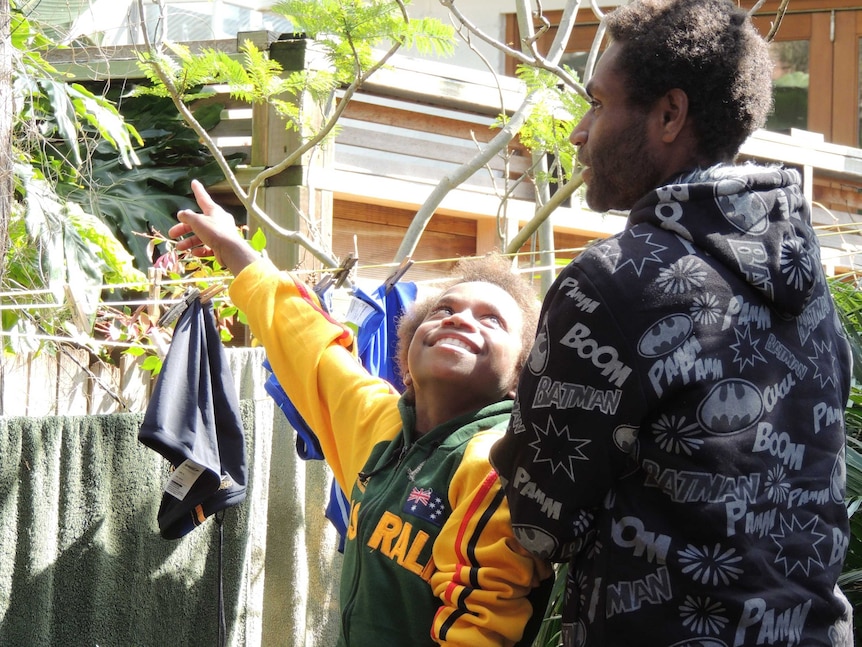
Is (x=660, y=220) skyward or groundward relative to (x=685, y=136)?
groundward

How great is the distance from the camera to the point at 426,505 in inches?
82.7

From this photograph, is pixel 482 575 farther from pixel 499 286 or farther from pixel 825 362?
pixel 499 286

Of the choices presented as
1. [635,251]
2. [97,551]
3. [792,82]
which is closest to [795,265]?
[635,251]

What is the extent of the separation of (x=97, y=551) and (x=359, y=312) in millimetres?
1196

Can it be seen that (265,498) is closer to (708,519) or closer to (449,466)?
(449,466)

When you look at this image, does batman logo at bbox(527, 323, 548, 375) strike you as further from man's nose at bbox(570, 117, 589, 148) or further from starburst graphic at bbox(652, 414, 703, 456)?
man's nose at bbox(570, 117, 589, 148)

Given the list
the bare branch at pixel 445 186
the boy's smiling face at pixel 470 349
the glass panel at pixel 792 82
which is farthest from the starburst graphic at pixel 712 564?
the glass panel at pixel 792 82

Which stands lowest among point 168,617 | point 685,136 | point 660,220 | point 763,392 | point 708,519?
point 168,617

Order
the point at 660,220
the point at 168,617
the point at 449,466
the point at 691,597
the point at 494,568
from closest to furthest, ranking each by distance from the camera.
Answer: the point at 691,597, the point at 660,220, the point at 494,568, the point at 449,466, the point at 168,617

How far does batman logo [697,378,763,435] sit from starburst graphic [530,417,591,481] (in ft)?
0.55

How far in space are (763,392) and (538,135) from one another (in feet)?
10.7

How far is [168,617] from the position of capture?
12.3ft

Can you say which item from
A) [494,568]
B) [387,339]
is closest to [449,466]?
[494,568]

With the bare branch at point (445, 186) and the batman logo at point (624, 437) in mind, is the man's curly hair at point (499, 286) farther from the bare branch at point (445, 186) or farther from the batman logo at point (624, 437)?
the bare branch at point (445, 186)
